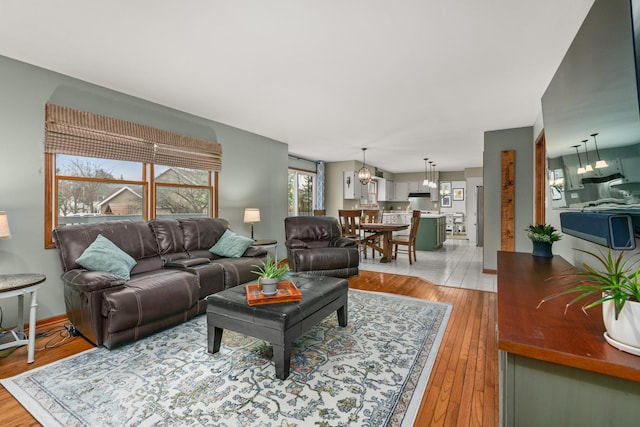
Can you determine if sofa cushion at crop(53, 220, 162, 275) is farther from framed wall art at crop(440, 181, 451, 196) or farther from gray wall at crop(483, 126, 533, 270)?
framed wall art at crop(440, 181, 451, 196)

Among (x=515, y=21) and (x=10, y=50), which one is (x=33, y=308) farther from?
(x=515, y=21)

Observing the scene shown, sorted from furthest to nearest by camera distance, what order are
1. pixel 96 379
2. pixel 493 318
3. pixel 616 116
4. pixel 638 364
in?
pixel 493 318 → pixel 96 379 → pixel 616 116 → pixel 638 364

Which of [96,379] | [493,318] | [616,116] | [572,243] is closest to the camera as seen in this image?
[616,116]

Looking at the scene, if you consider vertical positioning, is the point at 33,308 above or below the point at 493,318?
above

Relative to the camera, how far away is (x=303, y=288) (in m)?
2.55

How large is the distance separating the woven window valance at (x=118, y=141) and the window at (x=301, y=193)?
10.2 feet

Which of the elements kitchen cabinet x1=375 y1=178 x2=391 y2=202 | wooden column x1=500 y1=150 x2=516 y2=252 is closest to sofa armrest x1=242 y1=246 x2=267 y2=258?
wooden column x1=500 y1=150 x2=516 y2=252

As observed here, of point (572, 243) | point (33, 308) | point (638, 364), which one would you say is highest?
point (572, 243)

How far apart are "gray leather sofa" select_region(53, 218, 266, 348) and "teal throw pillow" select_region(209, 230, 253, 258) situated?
3.3 inches

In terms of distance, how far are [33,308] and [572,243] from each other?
14.4ft

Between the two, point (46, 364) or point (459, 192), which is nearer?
point (46, 364)

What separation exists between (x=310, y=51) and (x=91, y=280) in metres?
2.62

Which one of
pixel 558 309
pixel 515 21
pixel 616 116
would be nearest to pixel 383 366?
pixel 558 309

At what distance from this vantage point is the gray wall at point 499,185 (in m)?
4.80
